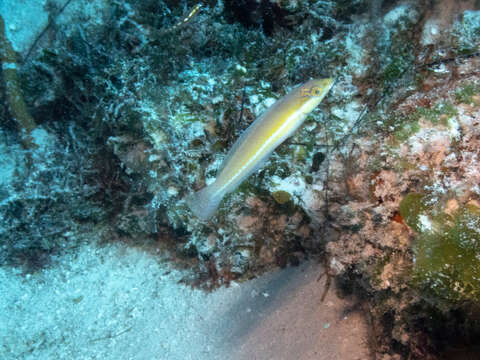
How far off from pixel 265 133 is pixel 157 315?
2922 mm

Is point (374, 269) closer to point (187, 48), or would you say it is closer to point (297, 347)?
point (297, 347)

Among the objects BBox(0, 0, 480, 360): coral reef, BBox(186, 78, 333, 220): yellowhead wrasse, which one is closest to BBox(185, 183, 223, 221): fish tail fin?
BBox(186, 78, 333, 220): yellowhead wrasse

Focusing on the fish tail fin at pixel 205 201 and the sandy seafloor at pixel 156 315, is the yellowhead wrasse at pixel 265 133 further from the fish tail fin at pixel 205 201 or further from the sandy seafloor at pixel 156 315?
the sandy seafloor at pixel 156 315

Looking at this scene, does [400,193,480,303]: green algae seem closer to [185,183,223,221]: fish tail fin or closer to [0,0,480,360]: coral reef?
[0,0,480,360]: coral reef

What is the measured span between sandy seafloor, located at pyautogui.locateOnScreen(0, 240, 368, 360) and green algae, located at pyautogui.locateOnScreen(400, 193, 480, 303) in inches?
45.2

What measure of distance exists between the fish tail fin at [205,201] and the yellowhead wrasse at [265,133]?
0.11 m

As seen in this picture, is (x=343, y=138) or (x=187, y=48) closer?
(x=343, y=138)

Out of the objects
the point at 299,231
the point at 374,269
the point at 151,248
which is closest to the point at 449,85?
the point at 374,269

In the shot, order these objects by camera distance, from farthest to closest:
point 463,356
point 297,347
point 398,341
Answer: point 297,347, point 398,341, point 463,356

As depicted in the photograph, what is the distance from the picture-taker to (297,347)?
9.54ft

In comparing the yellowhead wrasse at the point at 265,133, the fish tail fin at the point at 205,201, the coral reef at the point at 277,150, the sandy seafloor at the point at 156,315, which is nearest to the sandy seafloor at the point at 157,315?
the sandy seafloor at the point at 156,315

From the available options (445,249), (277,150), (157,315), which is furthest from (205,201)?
(157,315)

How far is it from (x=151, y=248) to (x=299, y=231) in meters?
2.31

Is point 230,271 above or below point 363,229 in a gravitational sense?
below
